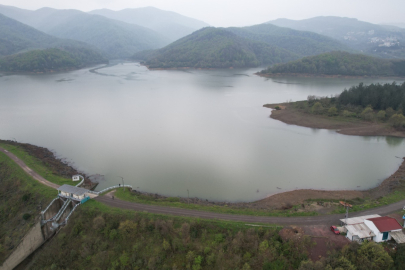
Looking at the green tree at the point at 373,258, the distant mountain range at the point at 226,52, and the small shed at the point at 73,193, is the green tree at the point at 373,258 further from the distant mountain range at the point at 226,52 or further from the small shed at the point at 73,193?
the distant mountain range at the point at 226,52

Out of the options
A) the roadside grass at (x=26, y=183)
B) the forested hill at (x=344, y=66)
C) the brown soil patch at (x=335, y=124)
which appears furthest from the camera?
the forested hill at (x=344, y=66)

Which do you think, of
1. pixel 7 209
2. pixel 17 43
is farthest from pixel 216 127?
pixel 17 43

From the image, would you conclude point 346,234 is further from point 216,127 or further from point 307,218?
point 216,127

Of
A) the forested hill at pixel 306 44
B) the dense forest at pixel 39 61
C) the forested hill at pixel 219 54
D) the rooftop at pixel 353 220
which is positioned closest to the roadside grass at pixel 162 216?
the rooftop at pixel 353 220

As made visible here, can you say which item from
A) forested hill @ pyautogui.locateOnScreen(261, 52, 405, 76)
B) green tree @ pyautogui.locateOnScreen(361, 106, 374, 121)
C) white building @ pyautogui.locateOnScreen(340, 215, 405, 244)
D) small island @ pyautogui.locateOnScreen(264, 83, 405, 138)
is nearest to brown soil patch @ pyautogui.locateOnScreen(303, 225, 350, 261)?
white building @ pyautogui.locateOnScreen(340, 215, 405, 244)

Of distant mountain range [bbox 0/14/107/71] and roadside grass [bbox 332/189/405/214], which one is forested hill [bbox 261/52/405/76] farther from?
distant mountain range [bbox 0/14/107/71]

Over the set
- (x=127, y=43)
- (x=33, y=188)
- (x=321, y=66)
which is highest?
(x=127, y=43)
